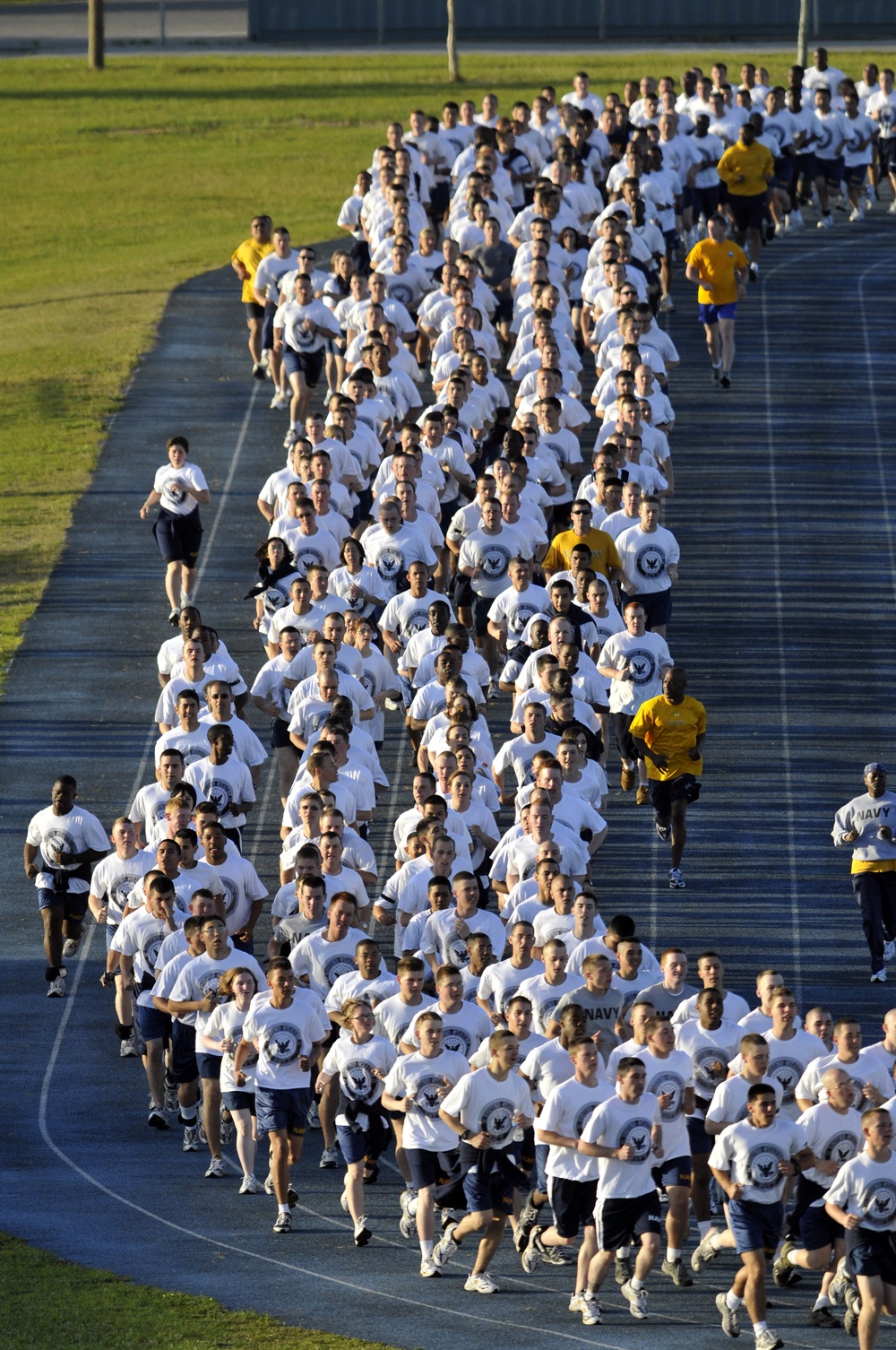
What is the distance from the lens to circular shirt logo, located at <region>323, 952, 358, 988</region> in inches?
692

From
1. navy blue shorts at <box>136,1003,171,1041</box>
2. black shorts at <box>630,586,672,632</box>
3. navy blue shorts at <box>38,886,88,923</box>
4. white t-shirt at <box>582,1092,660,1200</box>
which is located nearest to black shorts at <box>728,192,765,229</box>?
black shorts at <box>630,586,672,632</box>

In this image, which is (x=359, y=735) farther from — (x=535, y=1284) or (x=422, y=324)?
(x=422, y=324)

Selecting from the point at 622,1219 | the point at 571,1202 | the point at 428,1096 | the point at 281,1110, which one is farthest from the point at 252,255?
the point at 622,1219

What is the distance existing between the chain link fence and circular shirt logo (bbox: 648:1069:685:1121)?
144ft

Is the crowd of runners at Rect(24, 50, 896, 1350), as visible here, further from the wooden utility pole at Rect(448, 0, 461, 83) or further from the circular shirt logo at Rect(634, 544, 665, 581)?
the wooden utility pole at Rect(448, 0, 461, 83)

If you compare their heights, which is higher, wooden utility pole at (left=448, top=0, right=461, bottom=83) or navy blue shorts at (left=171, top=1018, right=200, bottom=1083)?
wooden utility pole at (left=448, top=0, right=461, bottom=83)

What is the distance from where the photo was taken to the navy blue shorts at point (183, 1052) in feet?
58.3

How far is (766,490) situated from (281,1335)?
51.5 feet

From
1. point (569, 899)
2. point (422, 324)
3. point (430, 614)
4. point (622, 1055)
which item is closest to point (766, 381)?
point (422, 324)

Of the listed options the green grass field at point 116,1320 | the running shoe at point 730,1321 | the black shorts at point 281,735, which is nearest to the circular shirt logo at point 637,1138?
the running shoe at point 730,1321

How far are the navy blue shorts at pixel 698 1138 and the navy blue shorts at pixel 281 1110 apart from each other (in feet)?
7.83

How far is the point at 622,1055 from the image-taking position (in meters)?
16.0

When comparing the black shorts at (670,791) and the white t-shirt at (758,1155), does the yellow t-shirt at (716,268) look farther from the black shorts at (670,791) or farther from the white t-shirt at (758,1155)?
the white t-shirt at (758,1155)

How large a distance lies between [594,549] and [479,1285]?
8.40 metres
